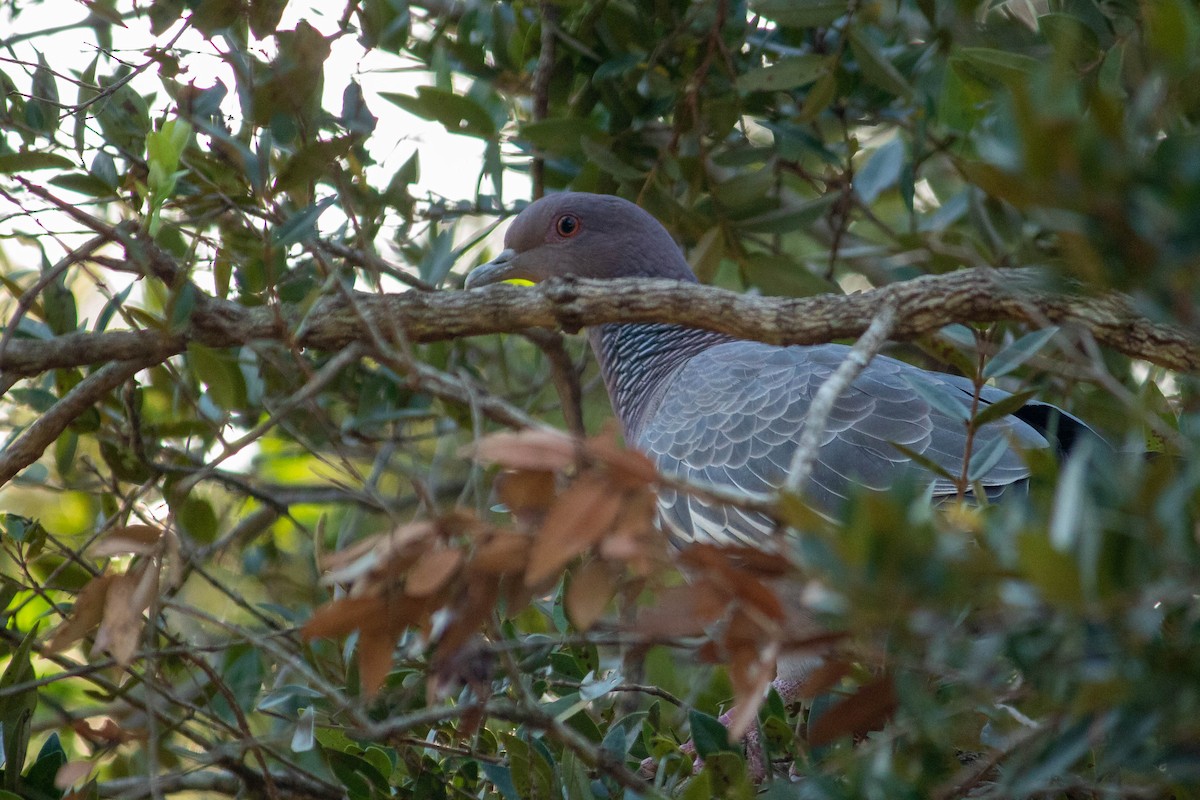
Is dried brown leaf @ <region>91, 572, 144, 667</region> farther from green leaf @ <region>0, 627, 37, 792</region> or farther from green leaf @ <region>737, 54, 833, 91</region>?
green leaf @ <region>737, 54, 833, 91</region>

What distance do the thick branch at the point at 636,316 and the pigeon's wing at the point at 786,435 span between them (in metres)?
0.62

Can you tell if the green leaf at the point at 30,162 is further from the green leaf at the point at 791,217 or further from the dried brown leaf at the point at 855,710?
the dried brown leaf at the point at 855,710

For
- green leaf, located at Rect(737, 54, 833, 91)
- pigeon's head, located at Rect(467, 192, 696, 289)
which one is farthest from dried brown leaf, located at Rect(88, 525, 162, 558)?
pigeon's head, located at Rect(467, 192, 696, 289)

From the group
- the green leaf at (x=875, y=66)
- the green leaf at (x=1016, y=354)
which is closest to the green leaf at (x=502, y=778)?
the green leaf at (x=1016, y=354)

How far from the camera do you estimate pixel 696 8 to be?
3.56 meters

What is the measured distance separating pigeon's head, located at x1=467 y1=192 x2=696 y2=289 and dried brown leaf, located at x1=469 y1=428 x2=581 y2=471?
2.95m

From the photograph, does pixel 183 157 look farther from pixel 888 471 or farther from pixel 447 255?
pixel 888 471

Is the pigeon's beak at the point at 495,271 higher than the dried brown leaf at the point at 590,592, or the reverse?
the dried brown leaf at the point at 590,592

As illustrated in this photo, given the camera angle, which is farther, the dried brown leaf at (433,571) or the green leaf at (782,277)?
the green leaf at (782,277)

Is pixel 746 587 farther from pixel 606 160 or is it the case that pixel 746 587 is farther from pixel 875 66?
pixel 875 66

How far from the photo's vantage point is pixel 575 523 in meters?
1.22

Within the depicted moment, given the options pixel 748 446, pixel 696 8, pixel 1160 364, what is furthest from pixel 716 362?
pixel 1160 364

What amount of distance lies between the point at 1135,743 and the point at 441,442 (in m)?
4.61

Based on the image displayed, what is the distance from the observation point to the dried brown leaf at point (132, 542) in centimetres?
161
